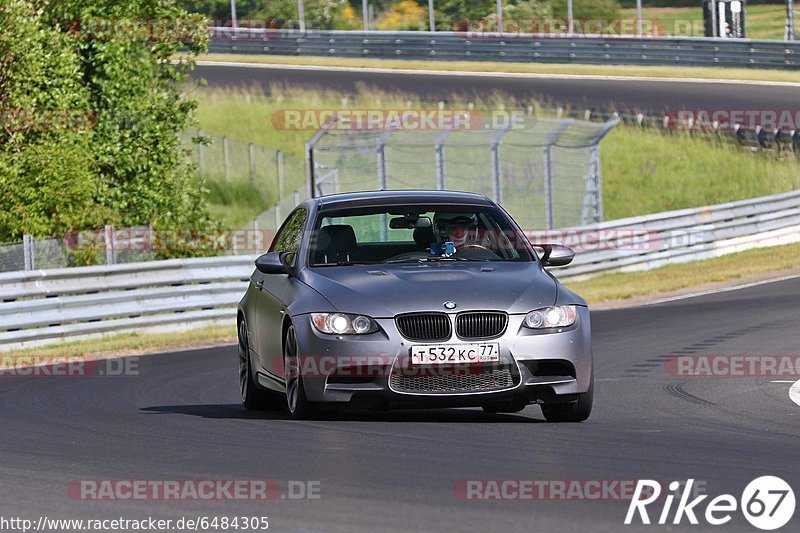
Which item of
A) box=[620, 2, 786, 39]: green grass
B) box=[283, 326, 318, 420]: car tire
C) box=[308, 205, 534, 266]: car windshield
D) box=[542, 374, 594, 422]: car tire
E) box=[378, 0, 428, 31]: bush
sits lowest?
box=[542, 374, 594, 422]: car tire

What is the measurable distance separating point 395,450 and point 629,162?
33.1 metres

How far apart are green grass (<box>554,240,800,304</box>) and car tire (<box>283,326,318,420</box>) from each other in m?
15.0

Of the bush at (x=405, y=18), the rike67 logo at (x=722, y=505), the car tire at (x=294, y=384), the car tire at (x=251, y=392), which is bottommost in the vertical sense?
the car tire at (x=251, y=392)

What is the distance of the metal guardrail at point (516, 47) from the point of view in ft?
156

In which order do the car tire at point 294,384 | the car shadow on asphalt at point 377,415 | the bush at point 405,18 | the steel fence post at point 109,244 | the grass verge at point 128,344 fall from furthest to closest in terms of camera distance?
the bush at point 405,18, the steel fence post at point 109,244, the grass verge at point 128,344, the car shadow on asphalt at point 377,415, the car tire at point 294,384

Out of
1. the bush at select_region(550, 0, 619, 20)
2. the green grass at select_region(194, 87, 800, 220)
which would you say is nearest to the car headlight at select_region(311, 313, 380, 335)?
the green grass at select_region(194, 87, 800, 220)

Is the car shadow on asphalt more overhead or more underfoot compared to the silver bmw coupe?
more underfoot

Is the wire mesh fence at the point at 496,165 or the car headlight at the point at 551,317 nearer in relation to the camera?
the car headlight at the point at 551,317

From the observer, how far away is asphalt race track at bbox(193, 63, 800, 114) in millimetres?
42750

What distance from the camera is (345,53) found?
53906mm

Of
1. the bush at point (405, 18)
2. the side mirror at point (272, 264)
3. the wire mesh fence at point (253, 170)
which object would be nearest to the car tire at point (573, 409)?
the side mirror at point (272, 264)

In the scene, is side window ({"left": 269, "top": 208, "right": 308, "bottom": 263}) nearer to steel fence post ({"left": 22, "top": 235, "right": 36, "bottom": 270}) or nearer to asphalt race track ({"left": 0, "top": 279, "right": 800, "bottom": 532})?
asphalt race track ({"left": 0, "top": 279, "right": 800, "bottom": 532})

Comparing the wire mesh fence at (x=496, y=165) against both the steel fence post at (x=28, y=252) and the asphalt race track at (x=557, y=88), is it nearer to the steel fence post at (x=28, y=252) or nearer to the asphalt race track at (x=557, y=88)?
the asphalt race track at (x=557, y=88)

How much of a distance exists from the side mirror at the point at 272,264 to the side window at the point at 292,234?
21cm
